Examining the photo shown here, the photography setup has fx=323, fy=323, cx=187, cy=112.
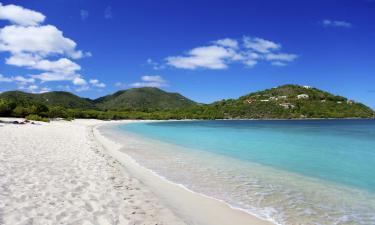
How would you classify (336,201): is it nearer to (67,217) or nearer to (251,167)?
(251,167)

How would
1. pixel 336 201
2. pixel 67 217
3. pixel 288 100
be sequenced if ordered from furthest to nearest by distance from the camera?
pixel 288 100, pixel 336 201, pixel 67 217

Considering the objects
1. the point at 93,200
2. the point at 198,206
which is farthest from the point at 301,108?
the point at 93,200

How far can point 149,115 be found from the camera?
14888 centimetres

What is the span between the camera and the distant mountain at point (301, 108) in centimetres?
17125

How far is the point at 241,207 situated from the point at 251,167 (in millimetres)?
7569

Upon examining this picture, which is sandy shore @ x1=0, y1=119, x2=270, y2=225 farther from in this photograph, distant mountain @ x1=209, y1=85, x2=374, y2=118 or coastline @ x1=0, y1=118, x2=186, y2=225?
distant mountain @ x1=209, y1=85, x2=374, y2=118

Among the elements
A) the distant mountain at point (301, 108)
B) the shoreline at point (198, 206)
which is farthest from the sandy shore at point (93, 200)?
the distant mountain at point (301, 108)

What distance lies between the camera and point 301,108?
17575cm

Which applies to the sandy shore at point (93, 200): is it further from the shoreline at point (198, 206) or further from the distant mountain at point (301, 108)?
the distant mountain at point (301, 108)

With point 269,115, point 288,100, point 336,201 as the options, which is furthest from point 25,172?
point 288,100

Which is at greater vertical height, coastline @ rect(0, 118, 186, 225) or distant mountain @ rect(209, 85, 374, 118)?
distant mountain @ rect(209, 85, 374, 118)

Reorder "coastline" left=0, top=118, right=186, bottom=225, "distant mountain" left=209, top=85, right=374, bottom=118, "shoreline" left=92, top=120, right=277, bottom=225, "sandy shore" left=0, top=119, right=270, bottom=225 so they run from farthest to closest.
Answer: "distant mountain" left=209, top=85, right=374, bottom=118 → "shoreline" left=92, top=120, right=277, bottom=225 → "sandy shore" left=0, top=119, right=270, bottom=225 → "coastline" left=0, top=118, right=186, bottom=225

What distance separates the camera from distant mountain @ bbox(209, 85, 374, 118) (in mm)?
171250

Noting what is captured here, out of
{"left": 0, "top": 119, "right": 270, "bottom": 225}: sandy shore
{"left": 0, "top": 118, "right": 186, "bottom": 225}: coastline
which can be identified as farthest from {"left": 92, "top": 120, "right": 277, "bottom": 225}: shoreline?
{"left": 0, "top": 118, "right": 186, "bottom": 225}: coastline
